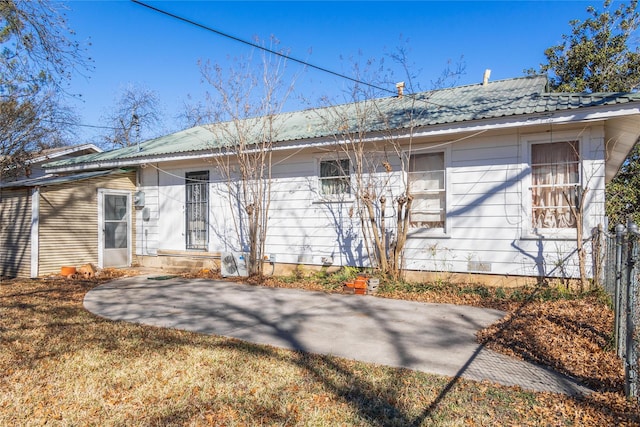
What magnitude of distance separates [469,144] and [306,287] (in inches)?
168

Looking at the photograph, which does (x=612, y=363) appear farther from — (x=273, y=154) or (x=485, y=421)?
(x=273, y=154)

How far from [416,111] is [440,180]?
5.64ft

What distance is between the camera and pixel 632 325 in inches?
128

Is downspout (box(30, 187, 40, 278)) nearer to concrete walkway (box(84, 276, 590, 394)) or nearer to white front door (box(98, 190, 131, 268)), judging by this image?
white front door (box(98, 190, 131, 268))

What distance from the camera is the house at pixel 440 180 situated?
712 cm

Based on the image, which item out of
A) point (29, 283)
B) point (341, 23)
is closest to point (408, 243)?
point (341, 23)

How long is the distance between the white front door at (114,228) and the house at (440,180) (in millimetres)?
77

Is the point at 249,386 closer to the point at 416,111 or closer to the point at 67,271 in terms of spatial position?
the point at 416,111

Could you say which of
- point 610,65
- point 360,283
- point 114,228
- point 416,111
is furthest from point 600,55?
point 114,228

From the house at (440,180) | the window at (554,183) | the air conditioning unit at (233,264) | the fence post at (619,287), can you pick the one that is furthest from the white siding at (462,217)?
the fence post at (619,287)

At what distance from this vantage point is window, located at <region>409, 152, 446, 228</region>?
834 cm

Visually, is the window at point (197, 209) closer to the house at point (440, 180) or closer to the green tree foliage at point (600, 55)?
the house at point (440, 180)

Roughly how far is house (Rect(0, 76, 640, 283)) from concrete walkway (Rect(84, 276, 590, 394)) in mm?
1588

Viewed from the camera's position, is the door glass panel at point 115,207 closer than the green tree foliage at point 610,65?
Yes
